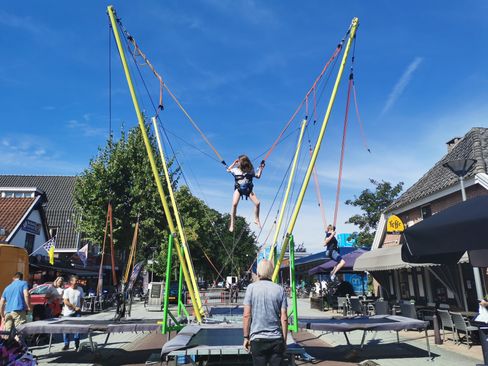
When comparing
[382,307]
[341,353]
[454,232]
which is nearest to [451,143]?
[382,307]

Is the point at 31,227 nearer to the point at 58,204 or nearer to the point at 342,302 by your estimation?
the point at 58,204

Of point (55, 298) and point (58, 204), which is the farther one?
point (58, 204)

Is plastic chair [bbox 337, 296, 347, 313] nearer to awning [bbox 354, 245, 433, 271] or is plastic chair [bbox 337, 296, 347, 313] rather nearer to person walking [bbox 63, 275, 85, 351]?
awning [bbox 354, 245, 433, 271]

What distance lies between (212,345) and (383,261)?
486 inches

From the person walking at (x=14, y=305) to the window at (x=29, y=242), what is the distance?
21.1 metres

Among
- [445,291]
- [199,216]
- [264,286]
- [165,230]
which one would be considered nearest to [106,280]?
[199,216]

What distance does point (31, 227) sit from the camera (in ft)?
95.7

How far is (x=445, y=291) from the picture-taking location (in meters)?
17.1

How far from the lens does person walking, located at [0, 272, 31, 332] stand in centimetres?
975

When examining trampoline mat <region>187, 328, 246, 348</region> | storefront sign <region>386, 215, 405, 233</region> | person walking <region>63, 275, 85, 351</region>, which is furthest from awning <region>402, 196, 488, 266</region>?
storefront sign <region>386, 215, 405, 233</region>

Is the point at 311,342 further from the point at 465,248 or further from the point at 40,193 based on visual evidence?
the point at 40,193

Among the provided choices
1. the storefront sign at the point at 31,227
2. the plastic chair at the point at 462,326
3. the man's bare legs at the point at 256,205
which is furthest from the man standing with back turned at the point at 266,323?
the storefront sign at the point at 31,227

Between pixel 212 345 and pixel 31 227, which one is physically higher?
pixel 31 227

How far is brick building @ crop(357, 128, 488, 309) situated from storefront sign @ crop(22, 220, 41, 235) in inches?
887
